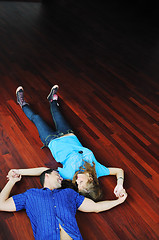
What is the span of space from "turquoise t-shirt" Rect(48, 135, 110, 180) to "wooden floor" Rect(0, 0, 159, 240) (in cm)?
11

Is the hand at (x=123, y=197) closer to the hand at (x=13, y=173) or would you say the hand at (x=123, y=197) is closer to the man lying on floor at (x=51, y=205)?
the man lying on floor at (x=51, y=205)

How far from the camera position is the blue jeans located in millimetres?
2205

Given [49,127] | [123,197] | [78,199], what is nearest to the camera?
[78,199]

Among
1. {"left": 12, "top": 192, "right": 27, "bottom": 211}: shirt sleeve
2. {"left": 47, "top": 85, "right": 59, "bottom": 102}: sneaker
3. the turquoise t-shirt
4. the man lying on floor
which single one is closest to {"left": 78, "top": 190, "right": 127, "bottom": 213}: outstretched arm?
the man lying on floor

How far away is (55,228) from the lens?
5.31ft

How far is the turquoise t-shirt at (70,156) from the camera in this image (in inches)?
78.2

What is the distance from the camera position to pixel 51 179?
1886 mm

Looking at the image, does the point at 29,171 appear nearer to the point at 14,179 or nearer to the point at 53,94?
the point at 14,179

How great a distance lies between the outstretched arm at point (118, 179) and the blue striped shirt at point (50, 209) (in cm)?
32

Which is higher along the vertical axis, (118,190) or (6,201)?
(118,190)

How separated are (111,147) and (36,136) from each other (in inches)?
29.1

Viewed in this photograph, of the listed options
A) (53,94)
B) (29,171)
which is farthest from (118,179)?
(53,94)

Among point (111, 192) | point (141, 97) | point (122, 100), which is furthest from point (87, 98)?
point (111, 192)

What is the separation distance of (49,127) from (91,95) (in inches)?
35.5
